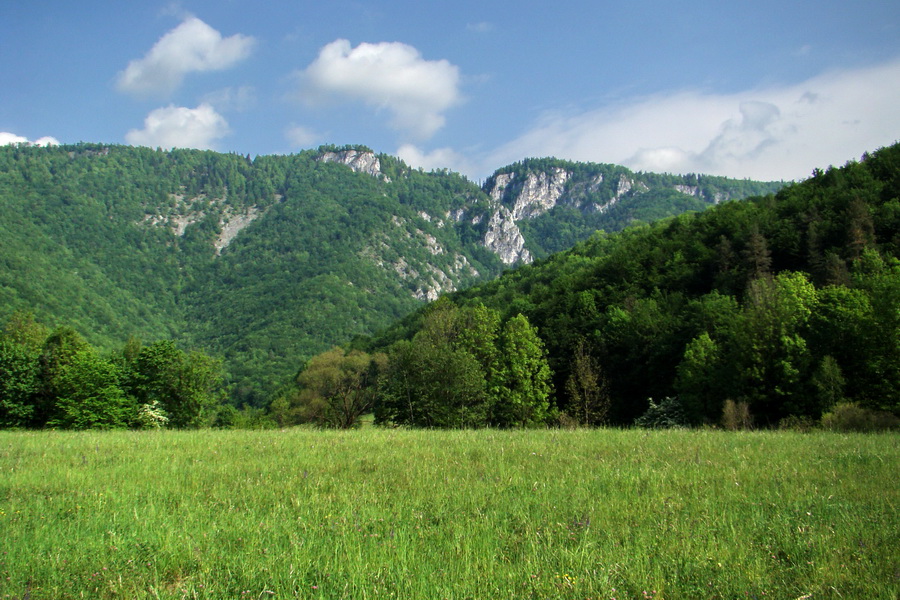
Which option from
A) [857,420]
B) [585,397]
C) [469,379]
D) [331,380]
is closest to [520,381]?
[585,397]

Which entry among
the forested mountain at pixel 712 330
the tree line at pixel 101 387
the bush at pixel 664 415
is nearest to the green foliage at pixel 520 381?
the forested mountain at pixel 712 330

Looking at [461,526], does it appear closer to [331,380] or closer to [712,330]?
[712,330]

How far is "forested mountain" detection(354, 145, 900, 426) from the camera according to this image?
33.6 m

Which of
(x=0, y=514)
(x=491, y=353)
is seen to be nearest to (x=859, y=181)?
(x=491, y=353)

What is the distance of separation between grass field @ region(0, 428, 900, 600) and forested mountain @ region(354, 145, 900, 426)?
745 inches

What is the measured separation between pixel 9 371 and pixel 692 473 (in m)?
41.3

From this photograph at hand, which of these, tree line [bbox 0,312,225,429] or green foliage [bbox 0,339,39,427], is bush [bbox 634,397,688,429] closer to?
tree line [bbox 0,312,225,429]

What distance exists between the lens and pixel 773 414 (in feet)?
120

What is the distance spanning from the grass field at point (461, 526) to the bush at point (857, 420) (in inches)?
396

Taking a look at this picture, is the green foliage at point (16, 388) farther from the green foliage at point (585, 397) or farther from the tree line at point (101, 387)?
the green foliage at point (585, 397)

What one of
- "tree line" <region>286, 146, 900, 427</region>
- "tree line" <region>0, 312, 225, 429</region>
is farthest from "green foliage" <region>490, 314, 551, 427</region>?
"tree line" <region>0, 312, 225, 429</region>

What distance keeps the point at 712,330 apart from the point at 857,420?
33.0 meters

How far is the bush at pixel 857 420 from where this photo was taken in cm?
1923

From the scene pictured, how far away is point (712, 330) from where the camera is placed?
52.2 meters
